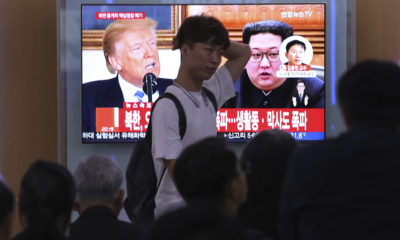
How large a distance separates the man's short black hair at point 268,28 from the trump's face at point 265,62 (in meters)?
0.03

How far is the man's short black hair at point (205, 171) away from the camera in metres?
1.48

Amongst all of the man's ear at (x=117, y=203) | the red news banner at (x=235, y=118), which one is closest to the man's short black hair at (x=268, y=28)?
the red news banner at (x=235, y=118)

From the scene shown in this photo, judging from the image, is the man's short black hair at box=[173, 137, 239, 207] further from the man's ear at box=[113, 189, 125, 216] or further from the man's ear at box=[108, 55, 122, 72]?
the man's ear at box=[108, 55, 122, 72]

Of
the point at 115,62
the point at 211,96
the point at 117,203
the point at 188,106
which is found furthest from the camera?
the point at 115,62

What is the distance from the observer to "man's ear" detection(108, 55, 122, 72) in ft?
15.3

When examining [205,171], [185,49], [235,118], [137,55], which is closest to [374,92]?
[205,171]

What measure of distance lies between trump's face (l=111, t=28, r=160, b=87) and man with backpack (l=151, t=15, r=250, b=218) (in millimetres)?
2318

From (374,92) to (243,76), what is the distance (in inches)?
128

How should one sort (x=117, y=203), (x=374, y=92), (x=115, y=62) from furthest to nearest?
Result: (x=115, y=62) < (x=117, y=203) < (x=374, y=92)

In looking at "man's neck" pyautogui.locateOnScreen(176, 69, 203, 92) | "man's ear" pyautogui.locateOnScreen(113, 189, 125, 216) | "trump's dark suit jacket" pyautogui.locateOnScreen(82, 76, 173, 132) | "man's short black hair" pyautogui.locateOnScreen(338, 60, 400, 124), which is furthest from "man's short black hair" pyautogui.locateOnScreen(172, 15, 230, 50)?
"trump's dark suit jacket" pyautogui.locateOnScreen(82, 76, 173, 132)

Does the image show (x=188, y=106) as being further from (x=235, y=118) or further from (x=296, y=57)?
(x=296, y=57)

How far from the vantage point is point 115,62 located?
4.66 m

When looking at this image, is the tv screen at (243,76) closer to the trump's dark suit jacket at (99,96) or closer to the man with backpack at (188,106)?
the trump's dark suit jacket at (99,96)

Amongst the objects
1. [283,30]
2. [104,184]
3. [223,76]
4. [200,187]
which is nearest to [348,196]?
[200,187]
